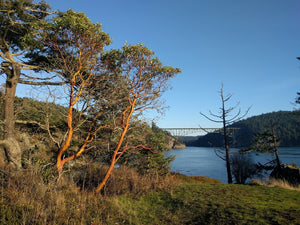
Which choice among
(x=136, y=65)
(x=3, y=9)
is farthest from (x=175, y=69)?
(x=3, y=9)

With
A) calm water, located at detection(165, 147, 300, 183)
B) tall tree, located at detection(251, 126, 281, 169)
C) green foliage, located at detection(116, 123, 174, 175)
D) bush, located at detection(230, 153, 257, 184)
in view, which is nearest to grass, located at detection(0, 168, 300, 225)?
calm water, located at detection(165, 147, 300, 183)

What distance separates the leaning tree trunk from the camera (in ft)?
27.5

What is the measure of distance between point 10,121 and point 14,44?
419cm

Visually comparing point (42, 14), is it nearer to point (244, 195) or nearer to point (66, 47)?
point (66, 47)

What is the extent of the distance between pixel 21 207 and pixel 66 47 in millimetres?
6987

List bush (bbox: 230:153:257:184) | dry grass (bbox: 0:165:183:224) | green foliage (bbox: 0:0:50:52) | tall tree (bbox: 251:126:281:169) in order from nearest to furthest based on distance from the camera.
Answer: dry grass (bbox: 0:165:183:224), green foliage (bbox: 0:0:50:52), bush (bbox: 230:153:257:184), tall tree (bbox: 251:126:281:169)

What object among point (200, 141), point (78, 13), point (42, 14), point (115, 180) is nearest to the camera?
point (78, 13)

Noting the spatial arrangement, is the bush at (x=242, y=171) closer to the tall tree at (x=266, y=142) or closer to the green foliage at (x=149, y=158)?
the tall tree at (x=266, y=142)

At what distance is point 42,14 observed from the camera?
9.48m

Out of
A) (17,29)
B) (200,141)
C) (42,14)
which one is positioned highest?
(42,14)

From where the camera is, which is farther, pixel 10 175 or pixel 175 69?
pixel 175 69

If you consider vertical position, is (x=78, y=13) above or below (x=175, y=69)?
above

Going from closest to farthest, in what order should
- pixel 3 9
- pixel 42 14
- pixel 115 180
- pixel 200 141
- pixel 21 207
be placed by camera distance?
pixel 21 207 < pixel 3 9 < pixel 115 180 < pixel 42 14 < pixel 200 141

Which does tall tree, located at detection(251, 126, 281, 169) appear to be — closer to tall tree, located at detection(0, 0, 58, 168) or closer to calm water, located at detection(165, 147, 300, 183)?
calm water, located at detection(165, 147, 300, 183)
